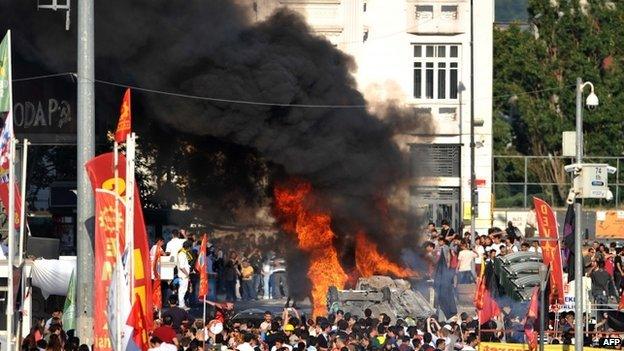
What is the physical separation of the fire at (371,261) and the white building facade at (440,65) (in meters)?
→ 13.2

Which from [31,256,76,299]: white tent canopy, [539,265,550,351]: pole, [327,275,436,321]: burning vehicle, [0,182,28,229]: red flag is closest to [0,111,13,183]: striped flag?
[0,182,28,229]: red flag

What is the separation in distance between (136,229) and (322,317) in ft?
30.0

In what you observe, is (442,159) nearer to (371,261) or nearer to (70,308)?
(371,261)

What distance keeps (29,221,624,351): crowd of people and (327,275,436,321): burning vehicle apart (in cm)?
38

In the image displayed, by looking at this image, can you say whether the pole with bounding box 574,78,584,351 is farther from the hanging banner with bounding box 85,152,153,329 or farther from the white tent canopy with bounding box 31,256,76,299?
the white tent canopy with bounding box 31,256,76,299

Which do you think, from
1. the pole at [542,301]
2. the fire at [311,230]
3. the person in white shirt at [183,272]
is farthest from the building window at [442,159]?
the pole at [542,301]

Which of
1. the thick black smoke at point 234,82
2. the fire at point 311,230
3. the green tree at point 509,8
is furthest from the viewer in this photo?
A: the green tree at point 509,8

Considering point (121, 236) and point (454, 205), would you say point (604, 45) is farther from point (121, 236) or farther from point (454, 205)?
point (121, 236)

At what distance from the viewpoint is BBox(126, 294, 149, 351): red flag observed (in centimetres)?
1800

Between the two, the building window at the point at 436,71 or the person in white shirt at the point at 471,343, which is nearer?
the person in white shirt at the point at 471,343

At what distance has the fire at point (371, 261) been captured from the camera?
33031 millimetres

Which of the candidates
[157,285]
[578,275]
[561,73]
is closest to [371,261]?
[157,285]

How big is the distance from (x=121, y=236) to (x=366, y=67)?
28.1 m

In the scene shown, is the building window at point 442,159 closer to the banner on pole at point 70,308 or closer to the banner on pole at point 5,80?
the banner on pole at point 70,308
